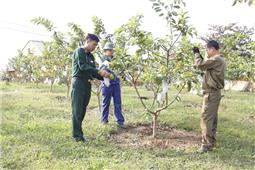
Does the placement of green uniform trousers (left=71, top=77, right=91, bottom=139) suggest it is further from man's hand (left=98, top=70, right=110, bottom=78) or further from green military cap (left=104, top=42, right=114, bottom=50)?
green military cap (left=104, top=42, right=114, bottom=50)

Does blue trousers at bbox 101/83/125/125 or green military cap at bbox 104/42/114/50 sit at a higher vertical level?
green military cap at bbox 104/42/114/50

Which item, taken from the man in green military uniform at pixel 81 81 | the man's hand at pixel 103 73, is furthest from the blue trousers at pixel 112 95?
the man's hand at pixel 103 73

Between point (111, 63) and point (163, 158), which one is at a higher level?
point (111, 63)

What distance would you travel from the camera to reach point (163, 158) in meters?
4.97

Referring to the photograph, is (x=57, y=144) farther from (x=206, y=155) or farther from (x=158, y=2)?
(x=158, y=2)

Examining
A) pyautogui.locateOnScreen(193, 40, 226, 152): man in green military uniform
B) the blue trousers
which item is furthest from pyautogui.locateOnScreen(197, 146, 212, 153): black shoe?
the blue trousers

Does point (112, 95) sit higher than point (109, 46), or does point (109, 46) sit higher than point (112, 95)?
point (109, 46)

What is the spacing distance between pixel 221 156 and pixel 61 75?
11.8 metres

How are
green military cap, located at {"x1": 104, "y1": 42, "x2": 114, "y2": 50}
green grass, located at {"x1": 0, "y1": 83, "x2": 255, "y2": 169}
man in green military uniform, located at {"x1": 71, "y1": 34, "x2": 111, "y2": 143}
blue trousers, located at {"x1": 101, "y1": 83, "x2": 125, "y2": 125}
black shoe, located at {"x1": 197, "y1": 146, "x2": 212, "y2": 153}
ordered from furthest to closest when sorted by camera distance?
blue trousers, located at {"x1": 101, "y1": 83, "x2": 125, "y2": 125} < green military cap, located at {"x1": 104, "y1": 42, "x2": 114, "y2": 50} < man in green military uniform, located at {"x1": 71, "y1": 34, "x2": 111, "y2": 143} < black shoe, located at {"x1": 197, "y1": 146, "x2": 212, "y2": 153} < green grass, located at {"x1": 0, "y1": 83, "x2": 255, "y2": 169}

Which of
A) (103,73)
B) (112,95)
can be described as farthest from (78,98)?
(112,95)

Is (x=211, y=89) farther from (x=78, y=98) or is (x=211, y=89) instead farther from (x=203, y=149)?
(x=78, y=98)

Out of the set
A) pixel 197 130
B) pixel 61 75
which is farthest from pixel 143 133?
pixel 61 75

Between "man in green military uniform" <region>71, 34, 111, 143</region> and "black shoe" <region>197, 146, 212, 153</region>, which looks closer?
"black shoe" <region>197, 146, 212, 153</region>

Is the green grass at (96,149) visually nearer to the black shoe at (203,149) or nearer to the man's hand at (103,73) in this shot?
the black shoe at (203,149)
